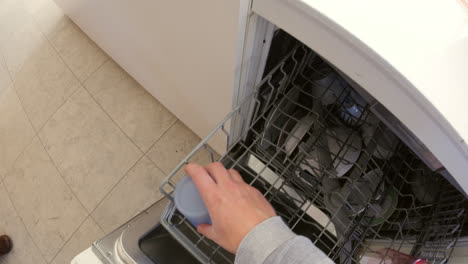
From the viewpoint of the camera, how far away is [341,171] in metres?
0.65

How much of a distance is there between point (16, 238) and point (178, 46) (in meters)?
1.13

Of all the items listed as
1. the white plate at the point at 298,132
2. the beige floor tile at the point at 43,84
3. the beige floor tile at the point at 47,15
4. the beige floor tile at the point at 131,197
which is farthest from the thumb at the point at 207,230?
the beige floor tile at the point at 47,15

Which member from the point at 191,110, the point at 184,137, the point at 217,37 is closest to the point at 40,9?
the point at 184,137

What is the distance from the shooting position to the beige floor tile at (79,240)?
1254 mm

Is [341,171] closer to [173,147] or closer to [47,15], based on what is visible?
[173,147]

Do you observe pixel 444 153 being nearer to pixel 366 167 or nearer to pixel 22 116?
pixel 366 167

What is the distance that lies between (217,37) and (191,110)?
49 cm

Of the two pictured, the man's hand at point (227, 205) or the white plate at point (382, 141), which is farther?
the white plate at point (382, 141)

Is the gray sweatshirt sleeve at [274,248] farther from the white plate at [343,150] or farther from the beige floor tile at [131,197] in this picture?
the beige floor tile at [131,197]

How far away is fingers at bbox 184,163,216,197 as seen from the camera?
0.52m

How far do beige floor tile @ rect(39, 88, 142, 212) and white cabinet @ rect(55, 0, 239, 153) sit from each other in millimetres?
268

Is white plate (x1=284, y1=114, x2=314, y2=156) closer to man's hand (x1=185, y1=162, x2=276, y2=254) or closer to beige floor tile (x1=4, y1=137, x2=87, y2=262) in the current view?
Answer: man's hand (x1=185, y1=162, x2=276, y2=254)

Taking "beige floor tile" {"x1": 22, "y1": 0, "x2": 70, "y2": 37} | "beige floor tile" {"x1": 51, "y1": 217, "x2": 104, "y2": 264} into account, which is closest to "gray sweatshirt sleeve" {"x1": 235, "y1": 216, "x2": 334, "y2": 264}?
"beige floor tile" {"x1": 51, "y1": 217, "x2": 104, "y2": 264}

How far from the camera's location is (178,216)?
0.66m
